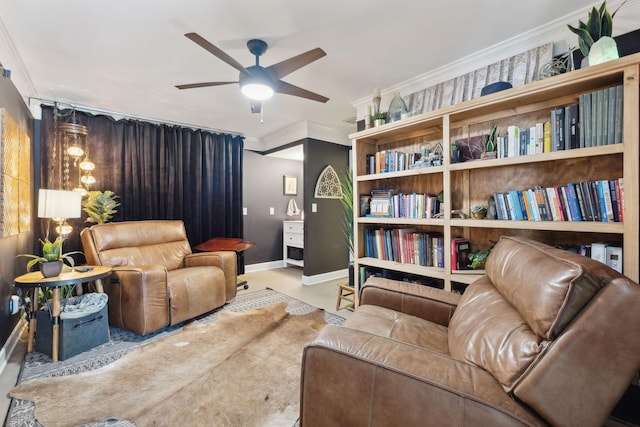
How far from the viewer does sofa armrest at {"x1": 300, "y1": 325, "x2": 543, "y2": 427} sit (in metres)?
0.79

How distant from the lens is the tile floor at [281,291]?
1.77 meters

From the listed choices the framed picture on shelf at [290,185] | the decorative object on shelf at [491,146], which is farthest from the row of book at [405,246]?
the framed picture on shelf at [290,185]

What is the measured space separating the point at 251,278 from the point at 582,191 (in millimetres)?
3987

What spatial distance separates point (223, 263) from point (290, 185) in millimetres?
2645

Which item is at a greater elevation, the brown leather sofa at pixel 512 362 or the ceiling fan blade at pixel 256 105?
the ceiling fan blade at pixel 256 105

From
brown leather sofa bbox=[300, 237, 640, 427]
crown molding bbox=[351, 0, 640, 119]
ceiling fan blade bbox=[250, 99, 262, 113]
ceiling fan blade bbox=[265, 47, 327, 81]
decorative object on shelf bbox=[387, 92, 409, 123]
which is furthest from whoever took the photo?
ceiling fan blade bbox=[250, 99, 262, 113]

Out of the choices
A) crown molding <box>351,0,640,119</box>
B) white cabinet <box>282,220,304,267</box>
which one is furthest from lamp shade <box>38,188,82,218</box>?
white cabinet <box>282,220,304,267</box>

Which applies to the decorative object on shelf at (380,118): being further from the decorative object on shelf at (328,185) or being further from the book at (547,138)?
the decorative object on shelf at (328,185)

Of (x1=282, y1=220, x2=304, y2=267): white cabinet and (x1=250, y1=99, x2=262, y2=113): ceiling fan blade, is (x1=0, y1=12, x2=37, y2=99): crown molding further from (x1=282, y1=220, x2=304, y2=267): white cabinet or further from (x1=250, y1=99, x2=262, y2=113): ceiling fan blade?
(x1=282, y1=220, x2=304, y2=267): white cabinet

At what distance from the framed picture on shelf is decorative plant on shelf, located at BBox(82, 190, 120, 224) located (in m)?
2.73

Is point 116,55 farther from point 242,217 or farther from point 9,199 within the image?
point 242,217

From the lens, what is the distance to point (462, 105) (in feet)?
6.52

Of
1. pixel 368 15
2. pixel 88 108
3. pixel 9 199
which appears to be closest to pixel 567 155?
pixel 368 15

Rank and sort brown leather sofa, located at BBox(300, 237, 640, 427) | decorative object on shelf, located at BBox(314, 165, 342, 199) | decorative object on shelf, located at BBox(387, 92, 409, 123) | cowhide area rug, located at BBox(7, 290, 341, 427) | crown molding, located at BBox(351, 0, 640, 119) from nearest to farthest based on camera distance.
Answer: brown leather sofa, located at BBox(300, 237, 640, 427), cowhide area rug, located at BBox(7, 290, 341, 427), crown molding, located at BBox(351, 0, 640, 119), decorative object on shelf, located at BBox(387, 92, 409, 123), decorative object on shelf, located at BBox(314, 165, 342, 199)
